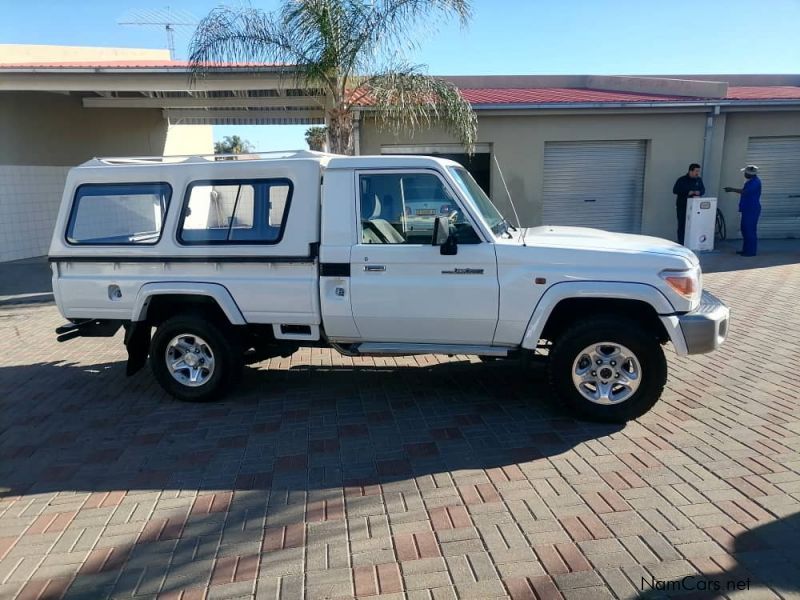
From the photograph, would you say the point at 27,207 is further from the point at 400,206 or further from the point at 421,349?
the point at 421,349

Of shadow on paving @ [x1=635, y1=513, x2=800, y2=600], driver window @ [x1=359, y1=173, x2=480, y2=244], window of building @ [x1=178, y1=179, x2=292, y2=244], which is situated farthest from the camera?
window of building @ [x1=178, y1=179, x2=292, y2=244]

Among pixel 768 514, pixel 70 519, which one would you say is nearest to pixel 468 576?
pixel 768 514

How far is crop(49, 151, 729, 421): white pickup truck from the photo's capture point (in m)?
4.27

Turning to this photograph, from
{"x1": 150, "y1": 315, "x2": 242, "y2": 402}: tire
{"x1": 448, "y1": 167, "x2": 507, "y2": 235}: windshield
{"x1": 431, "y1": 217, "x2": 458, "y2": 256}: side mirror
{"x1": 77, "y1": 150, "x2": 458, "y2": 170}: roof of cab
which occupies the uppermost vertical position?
{"x1": 77, "y1": 150, "x2": 458, "y2": 170}: roof of cab

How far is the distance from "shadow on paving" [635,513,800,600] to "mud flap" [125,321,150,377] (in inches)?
170

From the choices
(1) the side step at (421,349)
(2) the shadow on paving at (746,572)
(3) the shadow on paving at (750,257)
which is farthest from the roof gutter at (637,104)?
(2) the shadow on paving at (746,572)

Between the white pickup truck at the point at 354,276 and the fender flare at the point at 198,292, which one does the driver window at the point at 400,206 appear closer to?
the white pickup truck at the point at 354,276

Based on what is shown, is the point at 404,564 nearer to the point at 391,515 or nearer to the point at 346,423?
the point at 391,515

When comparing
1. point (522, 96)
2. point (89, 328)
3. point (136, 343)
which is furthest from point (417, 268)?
point (522, 96)

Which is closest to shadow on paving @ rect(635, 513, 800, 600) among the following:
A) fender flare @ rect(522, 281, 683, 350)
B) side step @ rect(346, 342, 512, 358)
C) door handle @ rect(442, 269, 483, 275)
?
fender flare @ rect(522, 281, 683, 350)

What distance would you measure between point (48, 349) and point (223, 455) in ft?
13.5

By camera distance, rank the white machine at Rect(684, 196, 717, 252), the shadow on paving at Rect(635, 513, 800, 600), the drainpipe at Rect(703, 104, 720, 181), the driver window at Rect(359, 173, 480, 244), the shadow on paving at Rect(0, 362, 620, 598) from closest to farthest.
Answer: the shadow on paving at Rect(635, 513, 800, 600)
the shadow on paving at Rect(0, 362, 620, 598)
the driver window at Rect(359, 173, 480, 244)
the white machine at Rect(684, 196, 717, 252)
the drainpipe at Rect(703, 104, 720, 181)

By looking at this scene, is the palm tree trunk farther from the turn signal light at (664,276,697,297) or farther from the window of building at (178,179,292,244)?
the turn signal light at (664,276,697,297)

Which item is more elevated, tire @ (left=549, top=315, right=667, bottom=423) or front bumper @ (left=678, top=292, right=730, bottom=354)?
front bumper @ (left=678, top=292, right=730, bottom=354)
